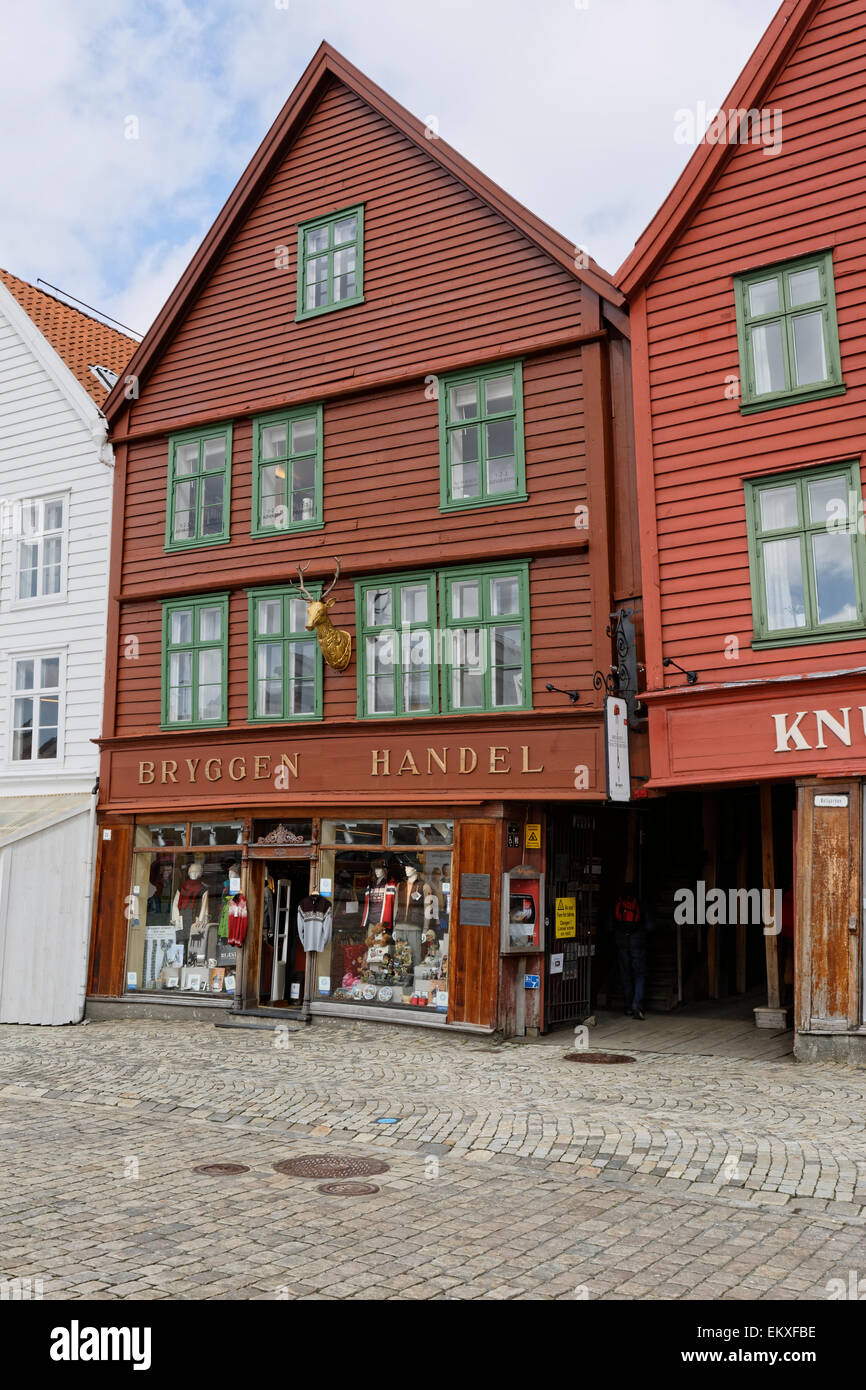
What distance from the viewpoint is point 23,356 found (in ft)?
71.7

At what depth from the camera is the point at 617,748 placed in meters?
14.2

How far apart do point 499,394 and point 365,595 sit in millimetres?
3376

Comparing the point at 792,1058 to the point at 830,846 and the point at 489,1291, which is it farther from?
the point at 489,1291

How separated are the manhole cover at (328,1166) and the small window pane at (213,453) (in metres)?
12.3

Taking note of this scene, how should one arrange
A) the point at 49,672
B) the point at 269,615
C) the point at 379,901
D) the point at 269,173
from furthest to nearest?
1. the point at 49,672
2. the point at 269,173
3. the point at 269,615
4. the point at 379,901

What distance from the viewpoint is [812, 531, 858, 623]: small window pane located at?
1307 centimetres

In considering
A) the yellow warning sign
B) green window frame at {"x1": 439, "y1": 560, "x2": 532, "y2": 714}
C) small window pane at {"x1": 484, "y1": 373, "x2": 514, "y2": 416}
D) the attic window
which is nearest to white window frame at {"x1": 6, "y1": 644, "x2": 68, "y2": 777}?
→ the attic window

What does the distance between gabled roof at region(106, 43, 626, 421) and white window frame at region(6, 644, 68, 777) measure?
4.14 m

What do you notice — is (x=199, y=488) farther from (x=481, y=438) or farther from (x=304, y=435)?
(x=481, y=438)

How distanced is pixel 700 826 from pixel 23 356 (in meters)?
14.7

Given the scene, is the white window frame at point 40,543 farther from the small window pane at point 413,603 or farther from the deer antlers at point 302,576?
the small window pane at point 413,603

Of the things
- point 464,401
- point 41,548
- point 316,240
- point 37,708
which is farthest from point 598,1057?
point 41,548

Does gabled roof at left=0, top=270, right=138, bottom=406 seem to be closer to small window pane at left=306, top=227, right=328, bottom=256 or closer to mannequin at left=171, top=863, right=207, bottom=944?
small window pane at left=306, top=227, right=328, bottom=256
